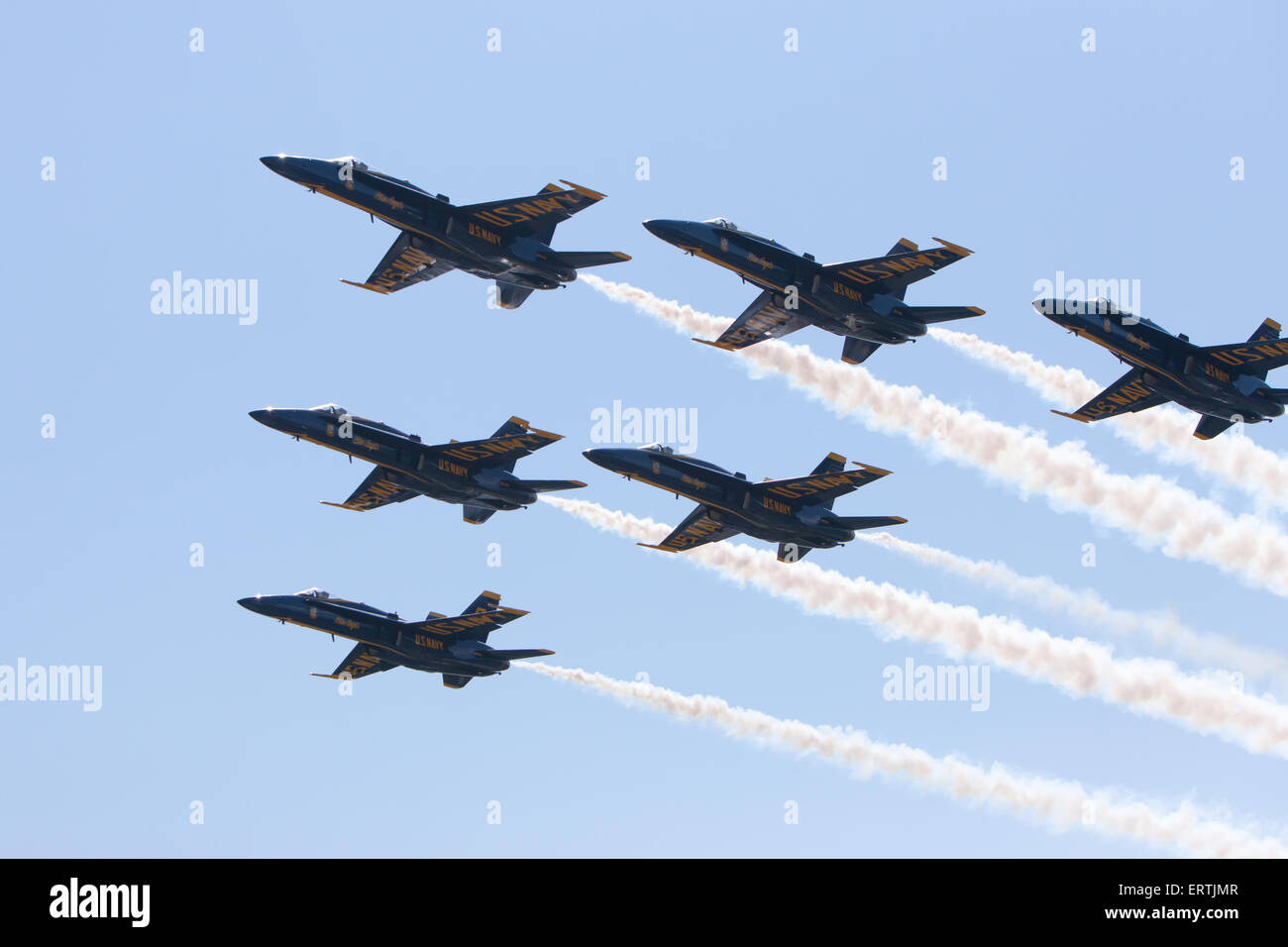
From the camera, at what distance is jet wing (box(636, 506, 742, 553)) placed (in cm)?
7788

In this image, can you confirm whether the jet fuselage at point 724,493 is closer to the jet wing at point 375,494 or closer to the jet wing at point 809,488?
the jet wing at point 809,488

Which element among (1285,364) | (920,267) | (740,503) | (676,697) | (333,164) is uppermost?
(333,164)

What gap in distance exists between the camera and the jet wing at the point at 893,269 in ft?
237

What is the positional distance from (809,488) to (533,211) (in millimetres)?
16573

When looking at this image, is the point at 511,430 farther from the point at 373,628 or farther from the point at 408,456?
the point at 373,628

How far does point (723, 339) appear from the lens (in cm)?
7788

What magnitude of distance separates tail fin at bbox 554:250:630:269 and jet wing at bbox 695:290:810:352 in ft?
21.8

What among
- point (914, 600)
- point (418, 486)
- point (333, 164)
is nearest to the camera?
point (333, 164)

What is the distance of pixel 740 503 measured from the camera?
74625mm

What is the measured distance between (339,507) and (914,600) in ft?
92.4

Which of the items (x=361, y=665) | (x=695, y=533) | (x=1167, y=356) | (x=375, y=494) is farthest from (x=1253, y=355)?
(x=361, y=665)

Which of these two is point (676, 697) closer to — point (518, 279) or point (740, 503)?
point (740, 503)

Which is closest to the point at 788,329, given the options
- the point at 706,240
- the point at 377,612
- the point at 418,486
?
the point at 706,240

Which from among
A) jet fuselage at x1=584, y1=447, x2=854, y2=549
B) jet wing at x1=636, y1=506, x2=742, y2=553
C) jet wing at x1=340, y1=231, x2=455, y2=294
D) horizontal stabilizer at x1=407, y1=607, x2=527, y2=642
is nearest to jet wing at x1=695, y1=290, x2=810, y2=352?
jet fuselage at x1=584, y1=447, x2=854, y2=549
